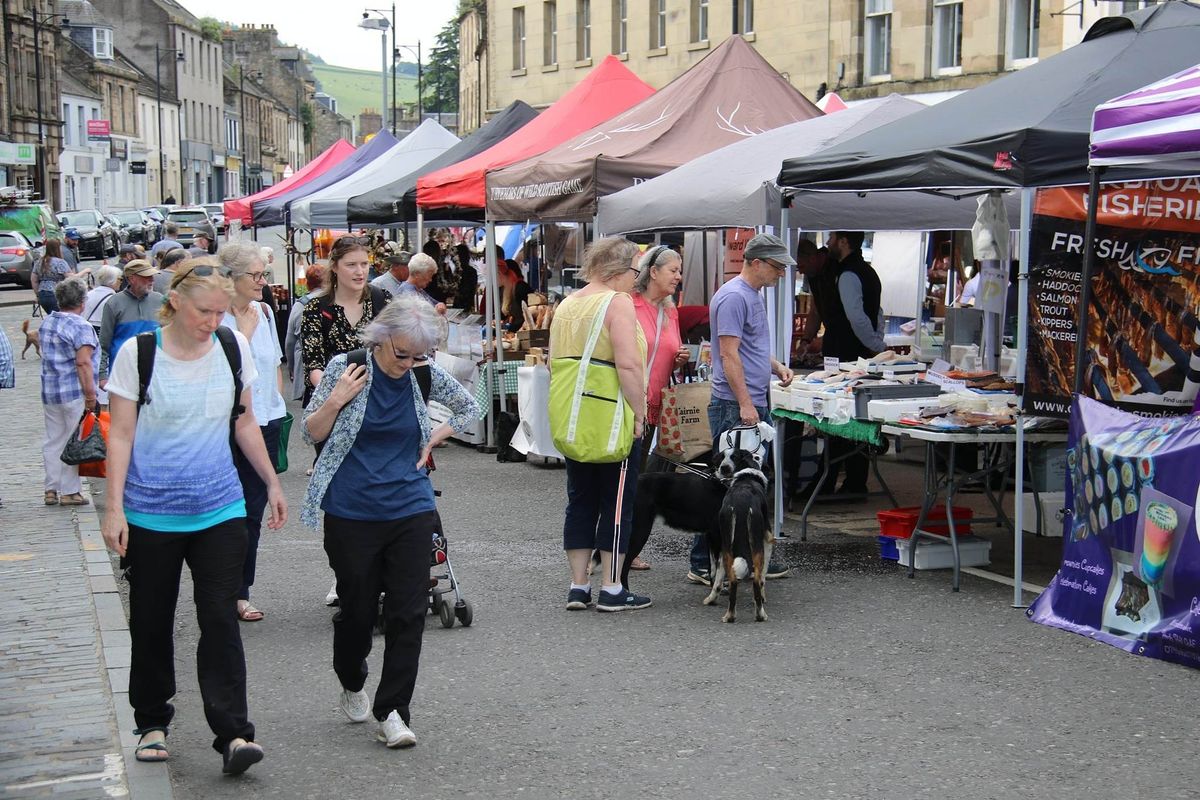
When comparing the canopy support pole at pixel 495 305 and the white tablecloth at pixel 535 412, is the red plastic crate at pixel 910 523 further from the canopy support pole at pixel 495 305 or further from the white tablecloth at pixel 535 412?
the canopy support pole at pixel 495 305

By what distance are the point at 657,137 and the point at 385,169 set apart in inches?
389

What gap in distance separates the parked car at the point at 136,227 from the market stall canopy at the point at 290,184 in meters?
29.9

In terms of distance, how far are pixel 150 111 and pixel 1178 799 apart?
308 feet

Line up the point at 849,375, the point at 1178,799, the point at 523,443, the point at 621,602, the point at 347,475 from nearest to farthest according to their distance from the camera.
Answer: the point at 1178,799
the point at 347,475
the point at 621,602
the point at 849,375
the point at 523,443

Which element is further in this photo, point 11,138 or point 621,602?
point 11,138

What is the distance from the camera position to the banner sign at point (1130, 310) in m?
7.62

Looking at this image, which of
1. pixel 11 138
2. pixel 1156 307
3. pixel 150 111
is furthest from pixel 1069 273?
pixel 150 111

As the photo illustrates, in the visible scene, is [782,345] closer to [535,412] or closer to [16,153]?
[535,412]

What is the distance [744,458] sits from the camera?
25.3 ft

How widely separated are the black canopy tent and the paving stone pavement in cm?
449

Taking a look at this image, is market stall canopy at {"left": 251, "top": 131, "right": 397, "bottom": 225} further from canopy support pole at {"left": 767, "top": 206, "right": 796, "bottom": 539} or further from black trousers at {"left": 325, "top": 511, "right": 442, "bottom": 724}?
black trousers at {"left": 325, "top": 511, "right": 442, "bottom": 724}

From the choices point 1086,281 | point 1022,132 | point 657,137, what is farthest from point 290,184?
point 1086,281

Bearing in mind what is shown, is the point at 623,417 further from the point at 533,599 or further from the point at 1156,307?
the point at 1156,307

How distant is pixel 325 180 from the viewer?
2561 centimetres
